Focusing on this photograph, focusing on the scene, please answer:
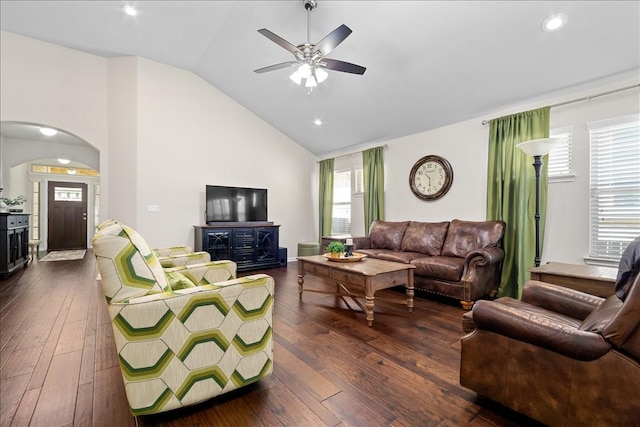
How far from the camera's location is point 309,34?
3568 millimetres

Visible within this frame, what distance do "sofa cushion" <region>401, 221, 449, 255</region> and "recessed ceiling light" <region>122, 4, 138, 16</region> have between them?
489 cm

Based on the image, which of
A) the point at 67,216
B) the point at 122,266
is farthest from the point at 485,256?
the point at 67,216

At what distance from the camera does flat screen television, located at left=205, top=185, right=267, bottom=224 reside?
17.0 ft

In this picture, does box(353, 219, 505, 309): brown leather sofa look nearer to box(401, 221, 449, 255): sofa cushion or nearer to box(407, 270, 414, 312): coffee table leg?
box(401, 221, 449, 255): sofa cushion

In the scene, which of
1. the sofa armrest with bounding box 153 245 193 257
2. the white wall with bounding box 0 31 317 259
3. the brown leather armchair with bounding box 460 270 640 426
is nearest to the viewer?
the brown leather armchair with bounding box 460 270 640 426

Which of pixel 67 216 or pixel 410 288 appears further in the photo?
pixel 67 216

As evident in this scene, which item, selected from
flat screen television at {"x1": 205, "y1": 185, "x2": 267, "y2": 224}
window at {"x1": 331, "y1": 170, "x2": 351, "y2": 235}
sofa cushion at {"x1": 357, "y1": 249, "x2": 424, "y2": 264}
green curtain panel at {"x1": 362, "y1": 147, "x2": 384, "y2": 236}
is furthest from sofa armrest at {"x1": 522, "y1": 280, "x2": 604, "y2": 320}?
flat screen television at {"x1": 205, "y1": 185, "x2": 267, "y2": 224}

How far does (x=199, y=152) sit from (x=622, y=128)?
19.3ft

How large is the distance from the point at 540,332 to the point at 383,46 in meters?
3.36

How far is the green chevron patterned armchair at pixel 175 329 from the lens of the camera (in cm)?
140

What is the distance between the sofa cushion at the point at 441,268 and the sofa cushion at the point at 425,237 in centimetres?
49

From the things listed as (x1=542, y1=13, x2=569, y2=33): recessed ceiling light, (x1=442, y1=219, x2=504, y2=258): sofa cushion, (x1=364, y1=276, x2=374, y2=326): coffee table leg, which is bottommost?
(x1=364, y1=276, x2=374, y2=326): coffee table leg

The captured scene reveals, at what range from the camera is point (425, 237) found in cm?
425

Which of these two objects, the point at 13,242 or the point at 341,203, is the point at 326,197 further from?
the point at 13,242
